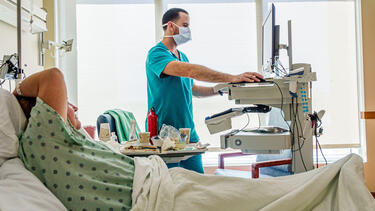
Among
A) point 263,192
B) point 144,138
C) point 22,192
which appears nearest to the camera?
point 22,192

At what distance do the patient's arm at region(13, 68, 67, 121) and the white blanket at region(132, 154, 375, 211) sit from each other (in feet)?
1.34

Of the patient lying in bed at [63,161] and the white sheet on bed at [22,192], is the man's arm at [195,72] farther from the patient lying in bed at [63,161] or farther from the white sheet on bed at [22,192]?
the white sheet on bed at [22,192]

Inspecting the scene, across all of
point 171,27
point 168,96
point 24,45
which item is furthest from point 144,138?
point 24,45

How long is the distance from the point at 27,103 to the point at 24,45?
152cm

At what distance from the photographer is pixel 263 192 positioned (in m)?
0.94

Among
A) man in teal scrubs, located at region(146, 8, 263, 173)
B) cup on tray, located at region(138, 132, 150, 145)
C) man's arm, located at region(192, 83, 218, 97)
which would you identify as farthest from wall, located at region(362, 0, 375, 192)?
cup on tray, located at region(138, 132, 150, 145)

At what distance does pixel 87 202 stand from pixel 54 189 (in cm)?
12

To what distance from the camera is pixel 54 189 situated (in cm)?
94

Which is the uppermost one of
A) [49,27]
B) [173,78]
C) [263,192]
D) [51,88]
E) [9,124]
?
[49,27]

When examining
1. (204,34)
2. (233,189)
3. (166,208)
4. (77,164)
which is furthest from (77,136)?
(204,34)

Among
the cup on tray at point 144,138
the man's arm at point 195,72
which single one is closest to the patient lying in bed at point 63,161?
the cup on tray at point 144,138

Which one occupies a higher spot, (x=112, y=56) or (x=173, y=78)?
(x=112, y=56)

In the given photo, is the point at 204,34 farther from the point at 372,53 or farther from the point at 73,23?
the point at 372,53

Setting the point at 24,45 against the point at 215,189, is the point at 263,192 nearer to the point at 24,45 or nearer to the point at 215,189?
the point at 215,189
